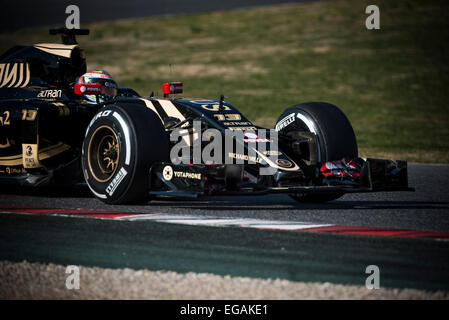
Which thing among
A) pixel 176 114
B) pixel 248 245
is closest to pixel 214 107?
pixel 176 114

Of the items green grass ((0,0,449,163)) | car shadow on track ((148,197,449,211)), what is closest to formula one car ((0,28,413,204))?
car shadow on track ((148,197,449,211))

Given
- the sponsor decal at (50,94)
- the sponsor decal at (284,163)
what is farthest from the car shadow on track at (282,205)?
the sponsor decal at (50,94)

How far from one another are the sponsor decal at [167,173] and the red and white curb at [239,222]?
1.22 feet

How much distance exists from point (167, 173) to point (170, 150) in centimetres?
80

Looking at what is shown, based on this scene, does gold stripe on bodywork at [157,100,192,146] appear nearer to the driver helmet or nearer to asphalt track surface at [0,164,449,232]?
asphalt track surface at [0,164,449,232]

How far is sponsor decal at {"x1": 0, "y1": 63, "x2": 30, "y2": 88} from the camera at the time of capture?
32.6ft

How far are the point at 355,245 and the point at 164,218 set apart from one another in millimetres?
2022

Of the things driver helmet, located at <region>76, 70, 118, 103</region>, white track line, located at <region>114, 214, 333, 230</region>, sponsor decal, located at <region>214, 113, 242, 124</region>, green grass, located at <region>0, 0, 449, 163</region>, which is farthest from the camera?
green grass, located at <region>0, 0, 449, 163</region>

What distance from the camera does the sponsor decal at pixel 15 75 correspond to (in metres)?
9.95

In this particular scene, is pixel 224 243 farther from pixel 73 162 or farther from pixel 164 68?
pixel 164 68

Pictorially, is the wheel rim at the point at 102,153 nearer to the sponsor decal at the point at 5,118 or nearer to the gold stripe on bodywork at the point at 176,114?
the gold stripe on bodywork at the point at 176,114

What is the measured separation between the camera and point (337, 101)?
24141mm

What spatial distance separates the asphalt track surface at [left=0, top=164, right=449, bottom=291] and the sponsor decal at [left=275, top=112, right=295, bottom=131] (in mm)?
1172

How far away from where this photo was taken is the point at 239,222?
271 inches
